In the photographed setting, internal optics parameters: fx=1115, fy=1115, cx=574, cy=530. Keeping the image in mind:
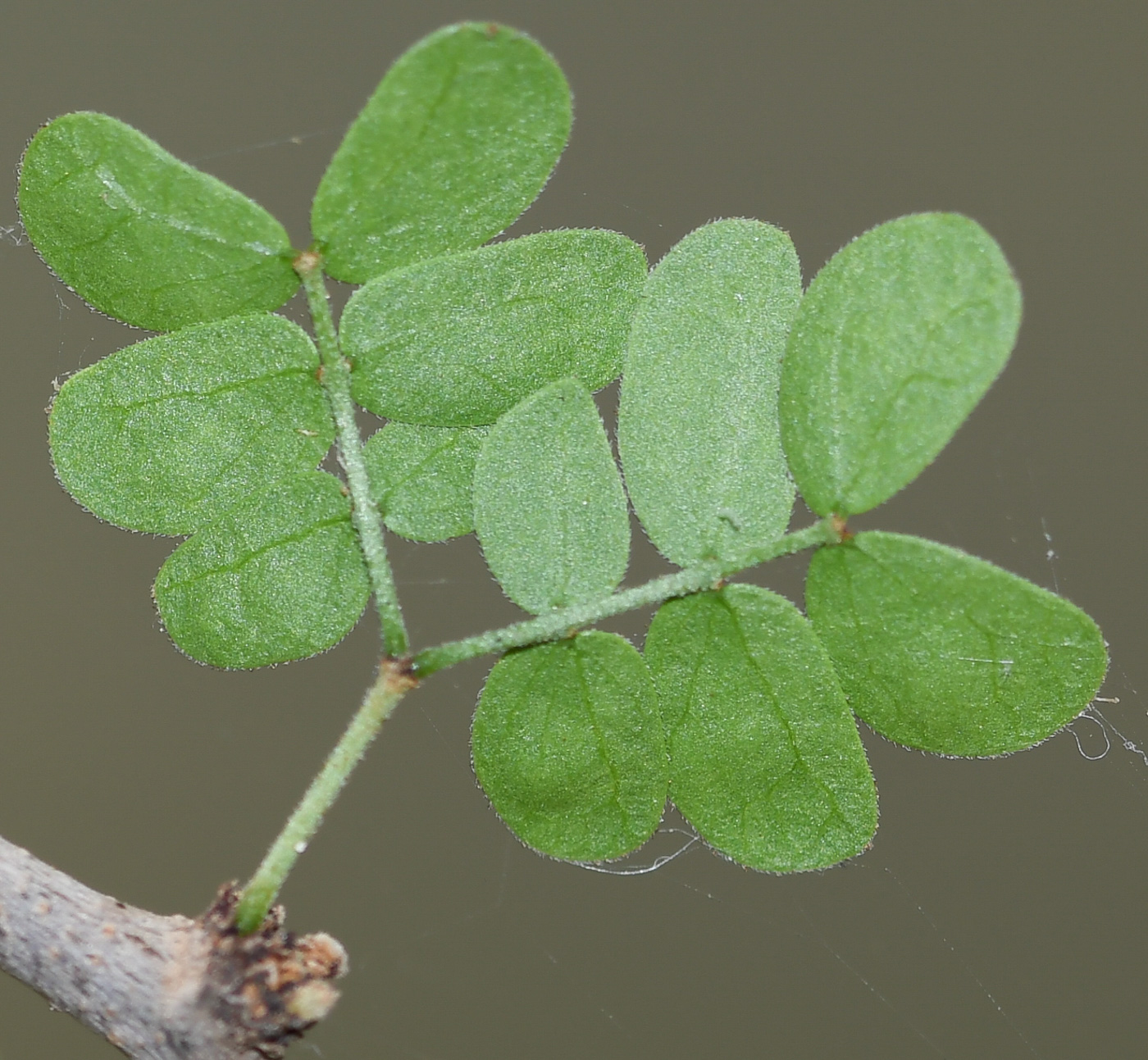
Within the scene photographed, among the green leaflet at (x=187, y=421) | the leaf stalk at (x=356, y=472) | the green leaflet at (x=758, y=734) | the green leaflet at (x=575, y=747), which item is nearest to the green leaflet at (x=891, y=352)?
the green leaflet at (x=758, y=734)

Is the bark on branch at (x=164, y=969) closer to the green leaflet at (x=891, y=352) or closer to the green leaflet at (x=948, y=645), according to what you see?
the green leaflet at (x=948, y=645)

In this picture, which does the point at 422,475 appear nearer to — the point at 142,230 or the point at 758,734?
the point at 142,230

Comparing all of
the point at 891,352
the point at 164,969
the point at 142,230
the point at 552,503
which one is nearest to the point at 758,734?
the point at 552,503

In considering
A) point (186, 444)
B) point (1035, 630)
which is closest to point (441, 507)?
point (186, 444)

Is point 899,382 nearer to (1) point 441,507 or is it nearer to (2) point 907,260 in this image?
(2) point 907,260

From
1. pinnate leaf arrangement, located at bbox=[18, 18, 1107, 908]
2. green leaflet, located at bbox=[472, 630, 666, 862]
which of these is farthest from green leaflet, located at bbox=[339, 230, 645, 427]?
green leaflet, located at bbox=[472, 630, 666, 862]
